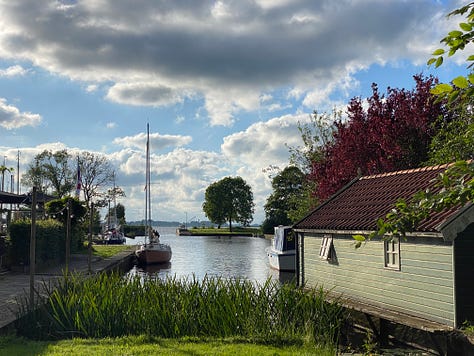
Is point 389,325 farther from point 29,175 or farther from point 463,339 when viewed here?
point 29,175

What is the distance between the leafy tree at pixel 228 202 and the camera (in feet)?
380

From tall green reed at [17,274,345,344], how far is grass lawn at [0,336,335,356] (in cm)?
62

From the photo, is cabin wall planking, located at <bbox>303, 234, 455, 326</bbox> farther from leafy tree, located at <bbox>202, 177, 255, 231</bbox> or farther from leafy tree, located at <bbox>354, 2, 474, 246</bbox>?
leafy tree, located at <bbox>202, 177, 255, 231</bbox>

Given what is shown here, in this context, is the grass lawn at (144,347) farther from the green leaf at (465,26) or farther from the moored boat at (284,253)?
the moored boat at (284,253)

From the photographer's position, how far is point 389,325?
42.8ft

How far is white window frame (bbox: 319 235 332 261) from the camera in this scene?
628 inches

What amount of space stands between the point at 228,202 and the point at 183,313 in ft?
342

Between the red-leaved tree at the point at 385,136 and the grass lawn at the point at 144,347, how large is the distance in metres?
14.5

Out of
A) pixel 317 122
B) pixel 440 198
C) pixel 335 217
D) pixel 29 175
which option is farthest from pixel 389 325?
pixel 29 175

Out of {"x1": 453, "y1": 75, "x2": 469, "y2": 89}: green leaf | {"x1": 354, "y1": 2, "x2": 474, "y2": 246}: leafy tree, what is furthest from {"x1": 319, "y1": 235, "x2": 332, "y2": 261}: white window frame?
{"x1": 453, "y1": 75, "x2": 469, "y2": 89}: green leaf

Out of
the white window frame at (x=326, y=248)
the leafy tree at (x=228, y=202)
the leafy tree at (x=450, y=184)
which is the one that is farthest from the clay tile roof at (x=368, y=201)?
the leafy tree at (x=228, y=202)

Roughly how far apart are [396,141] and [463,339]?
14014mm

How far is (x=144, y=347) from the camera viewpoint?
9531 millimetres

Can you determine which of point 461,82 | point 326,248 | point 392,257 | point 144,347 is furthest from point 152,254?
point 461,82
